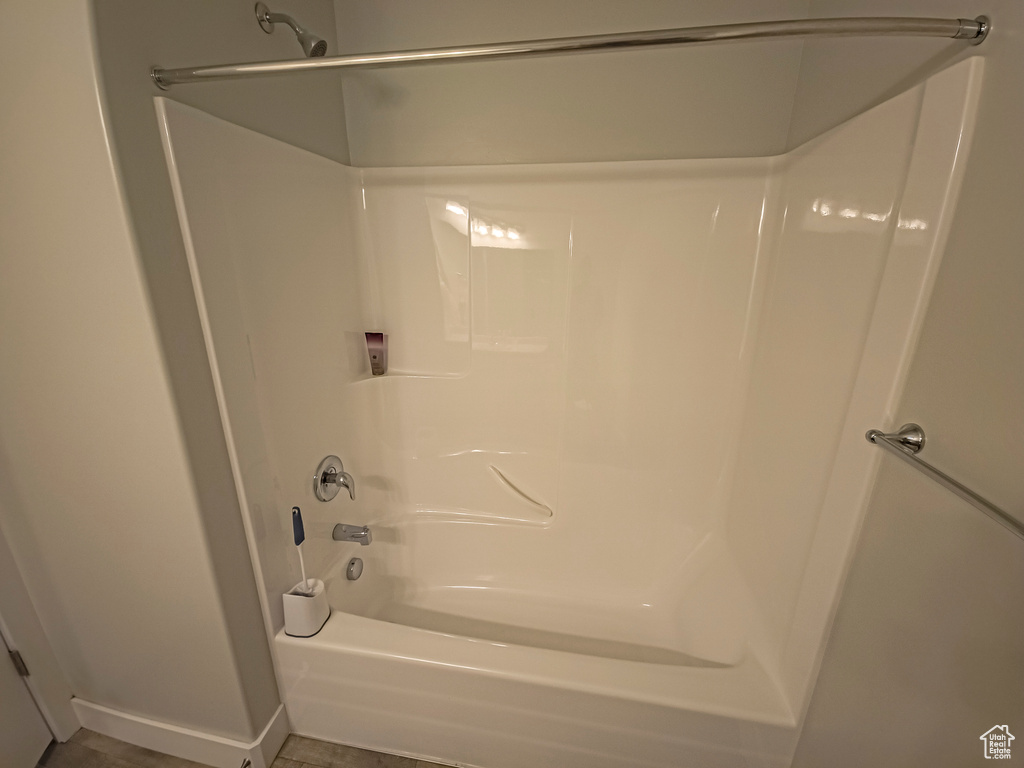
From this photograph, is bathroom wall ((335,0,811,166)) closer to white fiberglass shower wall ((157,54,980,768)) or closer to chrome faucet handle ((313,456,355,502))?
white fiberglass shower wall ((157,54,980,768))

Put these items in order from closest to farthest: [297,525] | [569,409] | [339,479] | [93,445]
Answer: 1. [93,445]
2. [297,525]
3. [339,479]
4. [569,409]

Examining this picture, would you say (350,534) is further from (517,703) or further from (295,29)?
(295,29)

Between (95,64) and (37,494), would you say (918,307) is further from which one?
(37,494)

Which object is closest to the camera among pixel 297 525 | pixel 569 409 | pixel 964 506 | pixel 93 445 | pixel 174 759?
pixel 964 506

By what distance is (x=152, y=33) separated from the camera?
81 centimetres

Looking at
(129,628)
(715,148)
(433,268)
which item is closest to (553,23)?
(715,148)

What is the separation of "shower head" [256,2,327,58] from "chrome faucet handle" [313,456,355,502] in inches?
40.7

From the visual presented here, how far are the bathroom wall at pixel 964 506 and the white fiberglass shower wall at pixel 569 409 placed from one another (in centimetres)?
5

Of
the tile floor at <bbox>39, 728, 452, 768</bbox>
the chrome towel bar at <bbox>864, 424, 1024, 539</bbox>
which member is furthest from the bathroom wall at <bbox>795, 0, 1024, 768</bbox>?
the tile floor at <bbox>39, 728, 452, 768</bbox>

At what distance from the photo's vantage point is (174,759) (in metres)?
1.24

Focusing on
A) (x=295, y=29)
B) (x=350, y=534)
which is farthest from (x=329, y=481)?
(x=295, y=29)

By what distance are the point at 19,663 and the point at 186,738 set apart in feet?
1.57

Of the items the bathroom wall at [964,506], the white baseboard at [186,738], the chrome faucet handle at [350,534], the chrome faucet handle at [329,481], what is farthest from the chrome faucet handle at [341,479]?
the bathroom wall at [964,506]

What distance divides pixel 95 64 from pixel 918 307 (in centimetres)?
139
